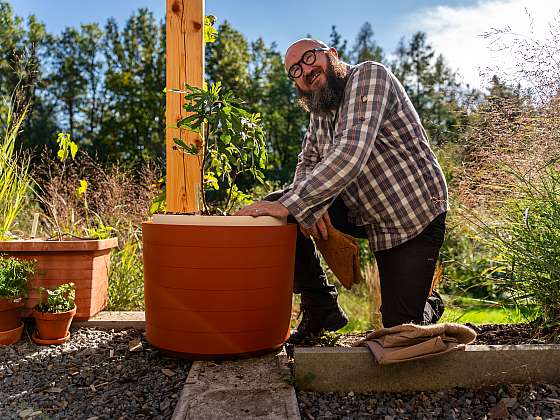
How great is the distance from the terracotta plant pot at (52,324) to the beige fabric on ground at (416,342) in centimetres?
135

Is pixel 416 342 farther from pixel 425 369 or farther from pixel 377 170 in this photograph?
pixel 377 170

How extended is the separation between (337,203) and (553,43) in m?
1.15

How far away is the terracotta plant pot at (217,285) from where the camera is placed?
1809 millimetres

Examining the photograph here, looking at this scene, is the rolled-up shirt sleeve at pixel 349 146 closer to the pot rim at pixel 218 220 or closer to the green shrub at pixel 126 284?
the pot rim at pixel 218 220

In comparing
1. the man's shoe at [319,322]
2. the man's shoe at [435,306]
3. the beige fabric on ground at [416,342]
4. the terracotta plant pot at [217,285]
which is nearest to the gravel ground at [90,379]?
the terracotta plant pot at [217,285]

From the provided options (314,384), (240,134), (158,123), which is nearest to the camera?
(314,384)

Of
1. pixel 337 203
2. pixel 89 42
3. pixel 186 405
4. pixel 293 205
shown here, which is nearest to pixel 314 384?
pixel 186 405

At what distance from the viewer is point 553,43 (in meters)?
2.28

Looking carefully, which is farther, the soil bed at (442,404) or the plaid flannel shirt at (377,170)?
the plaid flannel shirt at (377,170)

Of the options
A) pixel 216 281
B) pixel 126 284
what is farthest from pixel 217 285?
pixel 126 284

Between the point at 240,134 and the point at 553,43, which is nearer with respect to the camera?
the point at 240,134

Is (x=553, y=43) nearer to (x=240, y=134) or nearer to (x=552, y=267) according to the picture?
(x=552, y=267)

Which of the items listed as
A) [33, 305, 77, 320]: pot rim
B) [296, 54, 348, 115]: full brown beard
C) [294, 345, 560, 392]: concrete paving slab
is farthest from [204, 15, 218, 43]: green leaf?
[294, 345, 560, 392]: concrete paving slab

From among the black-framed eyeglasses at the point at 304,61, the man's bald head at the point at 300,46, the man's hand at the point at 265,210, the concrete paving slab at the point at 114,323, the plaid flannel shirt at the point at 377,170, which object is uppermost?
the man's bald head at the point at 300,46
